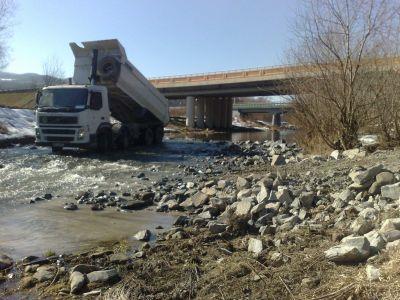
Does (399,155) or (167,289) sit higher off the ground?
(399,155)

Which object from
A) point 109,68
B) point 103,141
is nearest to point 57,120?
point 103,141

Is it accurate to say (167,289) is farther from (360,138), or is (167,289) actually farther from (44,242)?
(360,138)

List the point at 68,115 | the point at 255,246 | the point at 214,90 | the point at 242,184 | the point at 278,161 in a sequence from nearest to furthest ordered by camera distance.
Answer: the point at 255,246 < the point at 242,184 < the point at 278,161 < the point at 68,115 < the point at 214,90

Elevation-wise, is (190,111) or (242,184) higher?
(190,111)

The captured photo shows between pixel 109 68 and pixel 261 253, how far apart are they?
15.5 m

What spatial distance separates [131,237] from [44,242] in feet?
4.31

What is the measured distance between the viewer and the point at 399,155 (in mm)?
11148

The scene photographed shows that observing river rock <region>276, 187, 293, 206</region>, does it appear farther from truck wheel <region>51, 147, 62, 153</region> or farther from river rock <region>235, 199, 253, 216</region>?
truck wheel <region>51, 147, 62, 153</region>

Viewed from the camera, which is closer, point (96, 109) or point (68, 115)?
point (68, 115)

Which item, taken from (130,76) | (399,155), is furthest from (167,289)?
(130,76)

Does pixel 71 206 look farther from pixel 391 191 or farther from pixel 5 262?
pixel 391 191

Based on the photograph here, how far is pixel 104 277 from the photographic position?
526 cm

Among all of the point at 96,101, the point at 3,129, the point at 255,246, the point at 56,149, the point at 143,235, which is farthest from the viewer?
the point at 3,129

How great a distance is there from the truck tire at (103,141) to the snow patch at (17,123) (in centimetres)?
844
